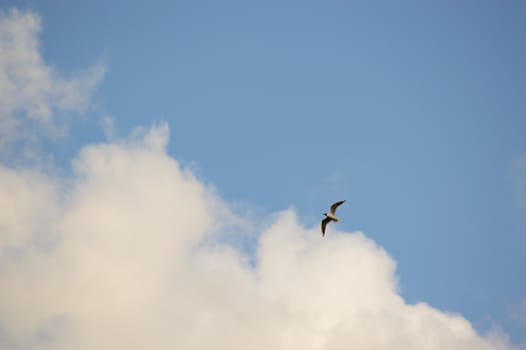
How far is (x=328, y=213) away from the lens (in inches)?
4181

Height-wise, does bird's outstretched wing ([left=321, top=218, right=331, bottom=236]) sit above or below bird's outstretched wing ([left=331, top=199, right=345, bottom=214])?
below

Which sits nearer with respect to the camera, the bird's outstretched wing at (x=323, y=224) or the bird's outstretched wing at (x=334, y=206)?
the bird's outstretched wing at (x=334, y=206)

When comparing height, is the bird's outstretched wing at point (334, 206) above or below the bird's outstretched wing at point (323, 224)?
above

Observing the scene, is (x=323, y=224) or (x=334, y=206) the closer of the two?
(x=334, y=206)

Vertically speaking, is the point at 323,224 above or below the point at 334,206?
below

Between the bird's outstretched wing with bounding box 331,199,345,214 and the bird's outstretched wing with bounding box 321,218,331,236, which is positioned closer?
the bird's outstretched wing with bounding box 331,199,345,214
